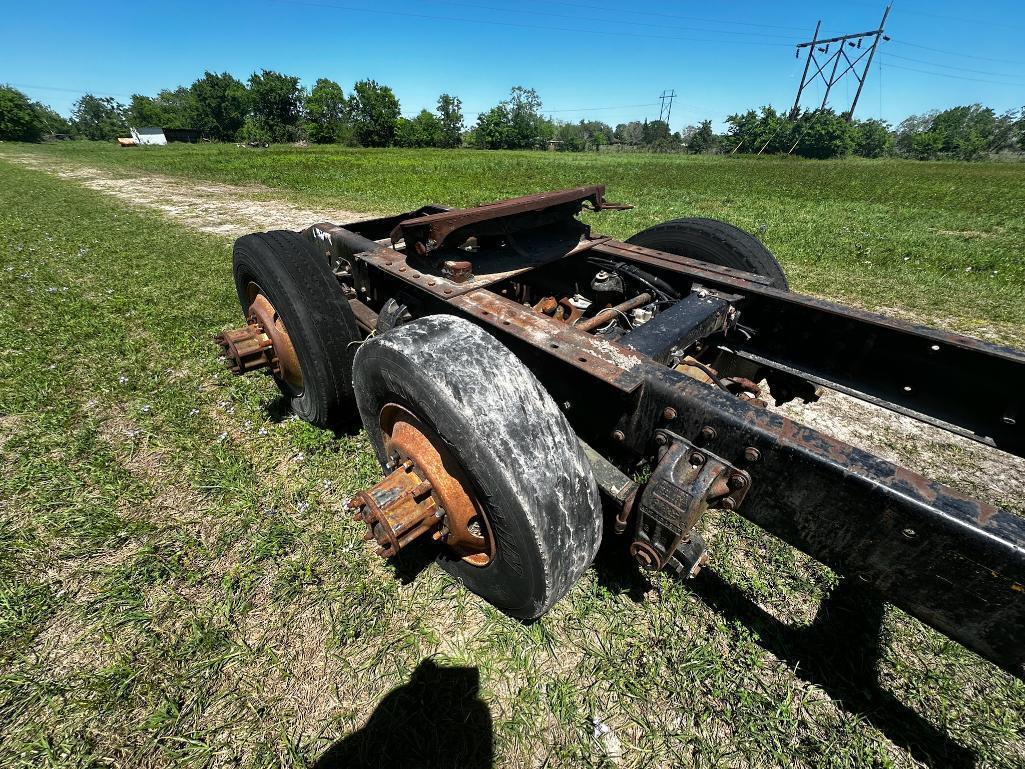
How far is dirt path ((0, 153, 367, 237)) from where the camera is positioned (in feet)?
31.1

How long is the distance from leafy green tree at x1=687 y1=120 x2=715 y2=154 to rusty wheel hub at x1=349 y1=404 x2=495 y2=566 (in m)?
76.6

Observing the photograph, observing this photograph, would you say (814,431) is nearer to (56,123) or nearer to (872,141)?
(872,141)

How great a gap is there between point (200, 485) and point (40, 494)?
835mm

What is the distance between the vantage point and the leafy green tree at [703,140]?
217 feet

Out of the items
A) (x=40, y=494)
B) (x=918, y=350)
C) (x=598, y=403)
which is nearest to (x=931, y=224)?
(x=918, y=350)

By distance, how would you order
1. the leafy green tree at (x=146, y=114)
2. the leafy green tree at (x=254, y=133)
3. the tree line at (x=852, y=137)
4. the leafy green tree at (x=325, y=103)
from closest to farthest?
the tree line at (x=852, y=137) → the leafy green tree at (x=254, y=133) → the leafy green tree at (x=325, y=103) → the leafy green tree at (x=146, y=114)

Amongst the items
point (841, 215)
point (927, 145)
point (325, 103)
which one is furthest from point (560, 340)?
point (927, 145)

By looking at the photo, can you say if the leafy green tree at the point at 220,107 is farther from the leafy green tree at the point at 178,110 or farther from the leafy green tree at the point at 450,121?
the leafy green tree at the point at 450,121

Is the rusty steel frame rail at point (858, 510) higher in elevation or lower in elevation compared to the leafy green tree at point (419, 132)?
lower

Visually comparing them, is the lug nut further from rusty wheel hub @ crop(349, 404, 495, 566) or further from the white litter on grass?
the white litter on grass

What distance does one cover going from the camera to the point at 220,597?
2.04 meters

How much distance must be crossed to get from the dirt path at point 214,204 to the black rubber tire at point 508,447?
9095 mm

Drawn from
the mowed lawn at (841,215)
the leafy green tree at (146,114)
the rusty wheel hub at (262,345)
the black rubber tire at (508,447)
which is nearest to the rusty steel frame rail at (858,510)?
the black rubber tire at (508,447)

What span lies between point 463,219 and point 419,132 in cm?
7414
